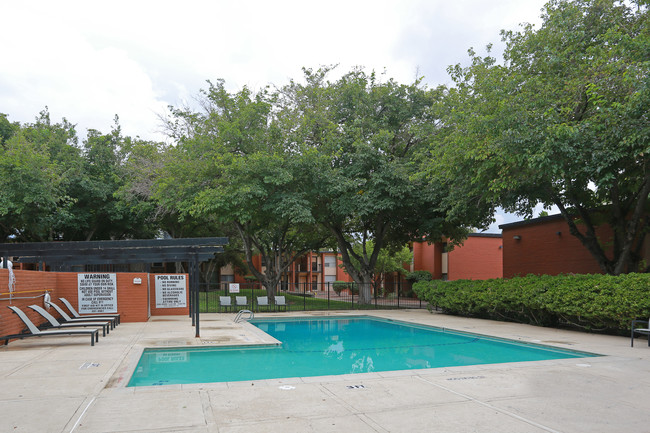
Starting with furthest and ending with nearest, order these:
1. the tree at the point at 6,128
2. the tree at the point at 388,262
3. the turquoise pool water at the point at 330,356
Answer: the tree at the point at 388,262, the tree at the point at 6,128, the turquoise pool water at the point at 330,356

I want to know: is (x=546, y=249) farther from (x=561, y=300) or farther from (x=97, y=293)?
(x=97, y=293)

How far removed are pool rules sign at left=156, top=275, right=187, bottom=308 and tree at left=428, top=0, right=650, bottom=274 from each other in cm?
1220

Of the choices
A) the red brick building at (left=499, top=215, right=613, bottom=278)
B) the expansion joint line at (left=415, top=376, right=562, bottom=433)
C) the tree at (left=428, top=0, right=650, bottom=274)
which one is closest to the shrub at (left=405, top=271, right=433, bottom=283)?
the red brick building at (left=499, top=215, right=613, bottom=278)

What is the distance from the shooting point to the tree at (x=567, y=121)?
45.6 feet

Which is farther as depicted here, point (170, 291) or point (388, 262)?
point (388, 262)

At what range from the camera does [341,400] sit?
260 inches

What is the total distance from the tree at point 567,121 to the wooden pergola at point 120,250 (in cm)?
945

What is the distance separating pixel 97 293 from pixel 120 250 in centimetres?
524

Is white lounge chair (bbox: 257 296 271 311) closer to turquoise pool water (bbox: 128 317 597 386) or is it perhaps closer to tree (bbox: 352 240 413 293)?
turquoise pool water (bbox: 128 317 597 386)

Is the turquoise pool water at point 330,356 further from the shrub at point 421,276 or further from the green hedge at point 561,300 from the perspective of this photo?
the shrub at point 421,276

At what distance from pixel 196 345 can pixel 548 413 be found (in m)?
8.80

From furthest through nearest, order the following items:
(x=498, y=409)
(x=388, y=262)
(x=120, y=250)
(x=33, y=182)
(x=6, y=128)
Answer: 1. (x=388, y=262)
2. (x=6, y=128)
3. (x=33, y=182)
4. (x=120, y=250)
5. (x=498, y=409)

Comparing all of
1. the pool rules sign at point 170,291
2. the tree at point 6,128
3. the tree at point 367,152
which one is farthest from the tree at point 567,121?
the tree at point 6,128

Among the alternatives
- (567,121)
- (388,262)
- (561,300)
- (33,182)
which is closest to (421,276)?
(388,262)
